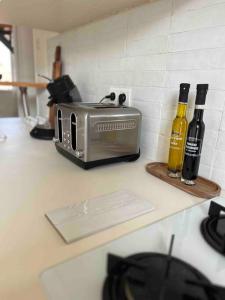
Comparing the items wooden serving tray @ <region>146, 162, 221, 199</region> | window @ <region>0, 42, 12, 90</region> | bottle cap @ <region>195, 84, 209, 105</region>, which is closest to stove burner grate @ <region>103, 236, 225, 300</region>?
wooden serving tray @ <region>146, 162, 221, 199</region>

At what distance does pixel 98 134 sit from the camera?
74 centimetres

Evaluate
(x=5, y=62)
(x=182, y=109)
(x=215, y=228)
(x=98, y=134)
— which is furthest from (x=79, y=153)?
(x=5, y=62)

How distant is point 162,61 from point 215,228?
0.59m

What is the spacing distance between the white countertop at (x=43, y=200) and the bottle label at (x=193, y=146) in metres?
0.11

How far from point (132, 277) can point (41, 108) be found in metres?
1.71

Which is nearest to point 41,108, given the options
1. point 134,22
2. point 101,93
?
point 101,93

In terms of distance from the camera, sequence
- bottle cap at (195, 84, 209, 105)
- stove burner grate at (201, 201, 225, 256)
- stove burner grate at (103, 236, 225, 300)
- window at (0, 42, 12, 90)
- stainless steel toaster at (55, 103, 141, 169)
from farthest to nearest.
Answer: window at (0, 42, 12, 90) < stainless steel toaster at (55, 103, 141, 169) < bottle cap at (195, 84, 209, 105) < stove burner grate at (201, 201, 225, 256) < stove burner grate at (103, 236, 225, 300)

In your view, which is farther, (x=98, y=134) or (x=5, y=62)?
(x=5, y=62)

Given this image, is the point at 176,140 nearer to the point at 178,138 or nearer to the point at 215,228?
the point at 178,138

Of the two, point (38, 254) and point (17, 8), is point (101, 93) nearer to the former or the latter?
point (17, 8)

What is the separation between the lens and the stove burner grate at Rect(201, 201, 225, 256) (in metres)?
0.41

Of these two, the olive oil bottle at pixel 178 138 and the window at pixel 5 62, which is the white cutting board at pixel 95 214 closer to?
the olive oil bottle at pixel 178 138

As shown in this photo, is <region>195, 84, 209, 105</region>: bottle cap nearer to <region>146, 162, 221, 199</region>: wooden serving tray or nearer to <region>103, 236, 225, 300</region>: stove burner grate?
<region>146, 162, 221, 199</region>: wooden serving tray

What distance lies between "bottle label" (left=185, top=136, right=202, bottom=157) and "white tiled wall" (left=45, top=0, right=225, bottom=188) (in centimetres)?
10
